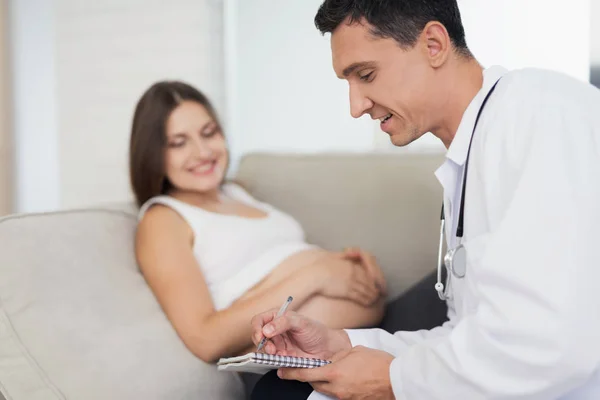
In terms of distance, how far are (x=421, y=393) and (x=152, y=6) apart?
2.57 metres

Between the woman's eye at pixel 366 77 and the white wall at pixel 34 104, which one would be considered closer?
the woman's eye at pixel 366 77

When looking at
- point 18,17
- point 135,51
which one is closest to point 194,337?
point 135,51

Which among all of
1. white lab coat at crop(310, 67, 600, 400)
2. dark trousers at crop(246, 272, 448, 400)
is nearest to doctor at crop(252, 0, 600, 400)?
white lab coat at crop(310, 67, 600, 400)

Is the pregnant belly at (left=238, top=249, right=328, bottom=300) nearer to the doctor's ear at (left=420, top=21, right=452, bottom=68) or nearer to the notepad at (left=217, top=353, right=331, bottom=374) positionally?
the notepad at (left=217, top=353, right=331, bottom=374)

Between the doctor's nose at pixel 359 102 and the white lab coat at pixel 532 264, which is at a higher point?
the doctor's nose at pixel 359 102

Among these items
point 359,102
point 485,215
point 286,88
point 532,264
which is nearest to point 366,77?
point 359,102

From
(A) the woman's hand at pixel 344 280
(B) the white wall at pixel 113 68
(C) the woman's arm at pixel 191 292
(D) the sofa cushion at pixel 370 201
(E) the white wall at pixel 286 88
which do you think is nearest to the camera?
(C) the woman's arm at pixel 191 292

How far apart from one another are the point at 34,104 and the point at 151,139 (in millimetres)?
1838

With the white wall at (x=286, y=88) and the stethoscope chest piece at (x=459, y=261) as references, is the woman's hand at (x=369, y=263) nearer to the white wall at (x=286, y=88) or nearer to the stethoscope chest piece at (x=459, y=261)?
the stethoscope chest piece at (x=459, y=261)

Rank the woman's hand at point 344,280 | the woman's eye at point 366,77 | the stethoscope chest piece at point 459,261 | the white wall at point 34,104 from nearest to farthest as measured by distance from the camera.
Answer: the stethoscope chest piece at point 459,261
the woman's eye at point 366,77
the woman's hand at point 344,280
the white wall at point 34,104

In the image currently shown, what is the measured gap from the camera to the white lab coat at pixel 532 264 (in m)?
0.87

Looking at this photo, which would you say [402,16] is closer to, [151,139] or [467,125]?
[467,125]

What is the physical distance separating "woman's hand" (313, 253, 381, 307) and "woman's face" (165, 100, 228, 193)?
1.28 feet

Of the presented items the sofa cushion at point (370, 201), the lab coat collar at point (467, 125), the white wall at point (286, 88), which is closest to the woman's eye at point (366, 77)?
the lab coat collar at point (467, 125)
